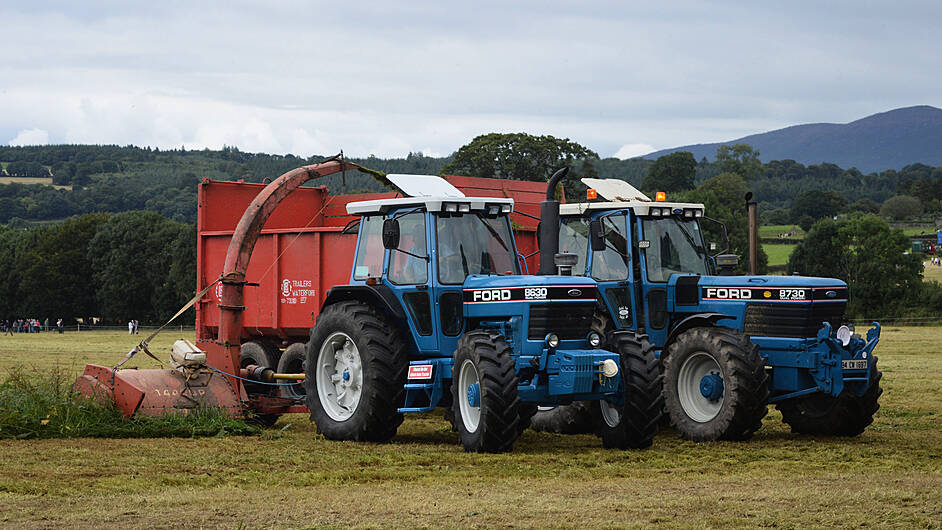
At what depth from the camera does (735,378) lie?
11344 mm

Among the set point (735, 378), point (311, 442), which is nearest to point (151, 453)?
point (311, 442)

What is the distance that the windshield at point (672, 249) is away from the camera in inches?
513

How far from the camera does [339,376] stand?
12.3 meters

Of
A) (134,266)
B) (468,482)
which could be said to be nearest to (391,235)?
(468,482)

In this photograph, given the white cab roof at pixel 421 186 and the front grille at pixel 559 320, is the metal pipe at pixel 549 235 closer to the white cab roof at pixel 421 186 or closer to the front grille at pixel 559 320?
the front grille at pixel 559 320

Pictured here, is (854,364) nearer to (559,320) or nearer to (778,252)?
(559,320)

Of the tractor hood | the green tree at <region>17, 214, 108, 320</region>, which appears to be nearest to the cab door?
the tractor hood

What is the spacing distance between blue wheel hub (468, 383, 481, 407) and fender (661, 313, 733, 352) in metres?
2.75

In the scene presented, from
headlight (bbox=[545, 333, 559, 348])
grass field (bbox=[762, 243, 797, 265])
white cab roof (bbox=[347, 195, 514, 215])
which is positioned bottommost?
headlight (bbox=[545, 333, 559, 348])

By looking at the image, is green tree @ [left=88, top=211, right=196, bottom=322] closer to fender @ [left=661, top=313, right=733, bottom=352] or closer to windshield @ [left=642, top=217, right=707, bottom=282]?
windshield @ [left=642, top=217, right=707, bottom=282]

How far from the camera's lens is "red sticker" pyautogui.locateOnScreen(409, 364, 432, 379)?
11445mm

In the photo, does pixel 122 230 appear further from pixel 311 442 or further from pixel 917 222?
pixel 917 222

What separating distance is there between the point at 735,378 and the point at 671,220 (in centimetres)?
262

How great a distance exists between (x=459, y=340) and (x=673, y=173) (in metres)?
86.3
